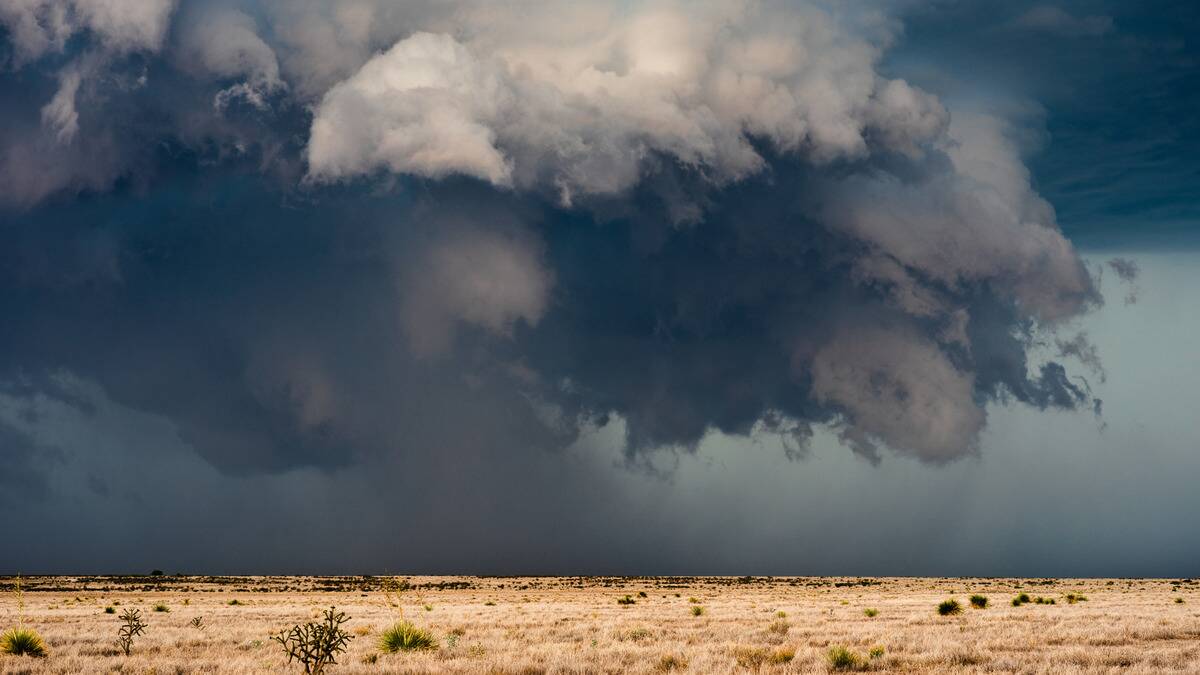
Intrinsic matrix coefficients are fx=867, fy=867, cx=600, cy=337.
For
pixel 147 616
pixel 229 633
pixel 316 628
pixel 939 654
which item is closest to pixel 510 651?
pixel 316 628

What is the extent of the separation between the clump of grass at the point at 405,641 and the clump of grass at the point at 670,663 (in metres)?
6.26

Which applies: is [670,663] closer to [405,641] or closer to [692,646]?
[692,646]

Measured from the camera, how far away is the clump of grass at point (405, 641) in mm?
21875

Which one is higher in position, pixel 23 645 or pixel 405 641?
pixel 23 645

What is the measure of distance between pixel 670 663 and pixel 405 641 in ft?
23.5

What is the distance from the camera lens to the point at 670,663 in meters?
18.9

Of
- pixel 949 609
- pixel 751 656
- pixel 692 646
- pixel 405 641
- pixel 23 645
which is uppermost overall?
pixel 23 645

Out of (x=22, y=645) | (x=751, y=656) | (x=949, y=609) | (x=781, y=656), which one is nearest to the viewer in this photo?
(x=781, y=656)

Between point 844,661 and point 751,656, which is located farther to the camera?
point 751,656

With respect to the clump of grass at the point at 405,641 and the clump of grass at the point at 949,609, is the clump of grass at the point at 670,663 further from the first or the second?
the clump of grass at the point at 949,609

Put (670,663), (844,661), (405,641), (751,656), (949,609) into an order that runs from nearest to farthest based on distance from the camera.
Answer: (844,661), (670,663), (751,656), (405,641), (949,609)

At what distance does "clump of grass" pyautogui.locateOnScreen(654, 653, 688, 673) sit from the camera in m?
18.2

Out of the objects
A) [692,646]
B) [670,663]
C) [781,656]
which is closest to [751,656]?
[781,656]

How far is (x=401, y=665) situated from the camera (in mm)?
18453
